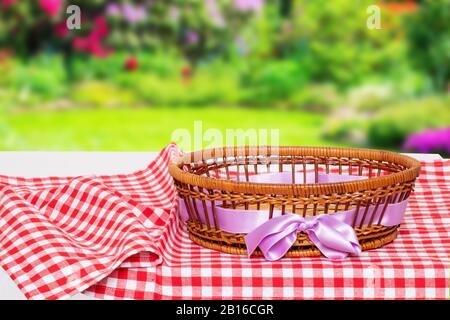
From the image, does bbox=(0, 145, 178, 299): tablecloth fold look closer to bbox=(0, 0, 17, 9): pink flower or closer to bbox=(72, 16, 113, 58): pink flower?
bbox=(72, 16, 113, 58): pink flower

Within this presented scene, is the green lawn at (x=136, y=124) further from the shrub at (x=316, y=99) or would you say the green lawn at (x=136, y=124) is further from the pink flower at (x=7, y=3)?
the pink flower at (x=7, y=3)

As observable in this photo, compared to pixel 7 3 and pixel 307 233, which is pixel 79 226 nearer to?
pixel 307 233

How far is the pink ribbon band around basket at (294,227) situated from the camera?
95 centimetres

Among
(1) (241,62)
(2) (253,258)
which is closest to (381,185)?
(2) (253,258)

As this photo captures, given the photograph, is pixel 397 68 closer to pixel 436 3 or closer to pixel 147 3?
pixel 436 3

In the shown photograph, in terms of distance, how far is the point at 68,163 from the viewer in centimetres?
153

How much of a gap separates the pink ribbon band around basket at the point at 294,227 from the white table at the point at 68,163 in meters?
0.54

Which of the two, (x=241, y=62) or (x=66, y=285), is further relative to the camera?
(x=241, y=62)

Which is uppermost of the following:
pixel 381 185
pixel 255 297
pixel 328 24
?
pixel 328 24

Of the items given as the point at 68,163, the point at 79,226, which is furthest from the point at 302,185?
the point at 68,163

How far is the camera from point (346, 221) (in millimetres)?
1003

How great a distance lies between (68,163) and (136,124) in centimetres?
290

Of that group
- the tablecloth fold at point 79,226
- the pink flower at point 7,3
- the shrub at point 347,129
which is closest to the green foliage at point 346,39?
the shrub at point 347,129

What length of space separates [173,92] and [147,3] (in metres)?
0.52
